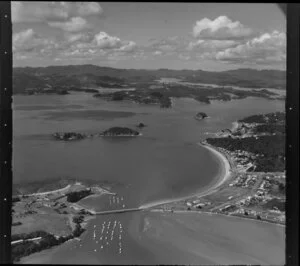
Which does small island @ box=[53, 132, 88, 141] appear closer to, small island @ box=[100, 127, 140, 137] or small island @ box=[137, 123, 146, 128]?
small island @ box=[100, 127, 140, 137]

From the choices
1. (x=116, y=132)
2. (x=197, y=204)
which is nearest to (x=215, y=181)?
(x=197, y=204)

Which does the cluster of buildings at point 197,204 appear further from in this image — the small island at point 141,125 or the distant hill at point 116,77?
the distant hill at point 116,77

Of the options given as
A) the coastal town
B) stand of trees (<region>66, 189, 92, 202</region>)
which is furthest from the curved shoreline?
stand of trees (<region>66, 189, 92, 202</region>)

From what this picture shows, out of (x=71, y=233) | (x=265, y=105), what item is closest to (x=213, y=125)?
(x=265, y=105)

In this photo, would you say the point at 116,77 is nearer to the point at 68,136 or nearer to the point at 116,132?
the point at 116,132

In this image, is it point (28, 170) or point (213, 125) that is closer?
point (28, 170)

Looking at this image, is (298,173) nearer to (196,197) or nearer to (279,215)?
(279,215)
